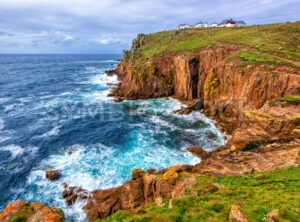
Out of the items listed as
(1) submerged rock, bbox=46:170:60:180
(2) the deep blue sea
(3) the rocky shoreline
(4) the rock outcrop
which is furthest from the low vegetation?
(1) submerged rock, bbox=46:170:60:180

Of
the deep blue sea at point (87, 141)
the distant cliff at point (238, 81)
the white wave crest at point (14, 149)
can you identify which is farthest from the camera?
the white wave crest at point (14, 149)

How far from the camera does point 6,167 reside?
1774 inches

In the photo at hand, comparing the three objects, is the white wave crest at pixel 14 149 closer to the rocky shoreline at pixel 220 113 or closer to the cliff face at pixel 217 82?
the rocky shoreline at pixel 220 113

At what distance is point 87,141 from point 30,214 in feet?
107

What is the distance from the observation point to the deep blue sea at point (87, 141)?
1577 inches

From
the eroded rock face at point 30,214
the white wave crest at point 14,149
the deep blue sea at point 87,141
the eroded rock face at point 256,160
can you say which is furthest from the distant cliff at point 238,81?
the white wave crest at point 14,149

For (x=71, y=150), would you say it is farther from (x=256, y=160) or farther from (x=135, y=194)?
(x=256, y=160)

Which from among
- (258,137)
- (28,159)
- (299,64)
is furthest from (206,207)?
(299,64)

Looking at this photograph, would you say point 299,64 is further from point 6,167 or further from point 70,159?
point 6,167

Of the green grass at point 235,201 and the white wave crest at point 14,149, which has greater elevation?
the green grass at point 235,201

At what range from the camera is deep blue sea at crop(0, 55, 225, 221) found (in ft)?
131

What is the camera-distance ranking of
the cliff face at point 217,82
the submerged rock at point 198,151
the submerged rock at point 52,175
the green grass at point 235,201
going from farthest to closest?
the cliff face at point 217,82 → the submerged rock at point 198,151 → the submerged rock at point 52,175 → the green grass at point 235,201

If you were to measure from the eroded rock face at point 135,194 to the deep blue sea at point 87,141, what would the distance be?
1999 mm

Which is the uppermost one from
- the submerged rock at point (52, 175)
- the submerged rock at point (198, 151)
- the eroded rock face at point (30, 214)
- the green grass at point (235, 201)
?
the green grass at point (235, 201)
